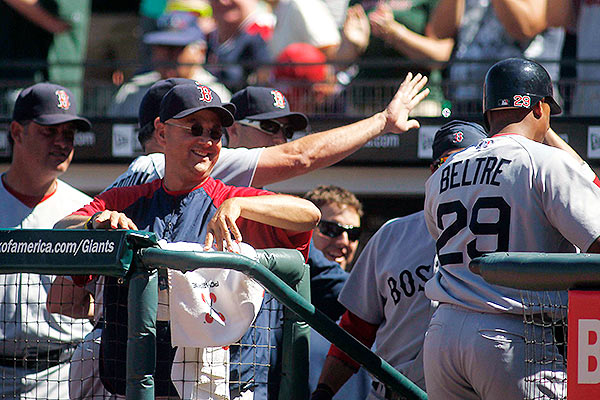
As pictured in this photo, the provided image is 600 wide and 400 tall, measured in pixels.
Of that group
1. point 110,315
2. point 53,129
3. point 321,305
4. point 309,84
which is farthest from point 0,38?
point 110,315

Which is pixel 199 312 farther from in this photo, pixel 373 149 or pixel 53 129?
pixel 373 149

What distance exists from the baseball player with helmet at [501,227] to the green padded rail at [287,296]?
14 cm

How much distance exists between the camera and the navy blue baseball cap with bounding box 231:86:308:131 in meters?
4.39

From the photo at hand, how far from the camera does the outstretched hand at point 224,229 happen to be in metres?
2.91

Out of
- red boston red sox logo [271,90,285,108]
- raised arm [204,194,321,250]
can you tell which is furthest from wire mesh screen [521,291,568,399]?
red boston red sox logo [271,90,285,108]

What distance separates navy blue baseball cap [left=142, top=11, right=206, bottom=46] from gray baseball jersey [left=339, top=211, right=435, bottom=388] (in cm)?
386

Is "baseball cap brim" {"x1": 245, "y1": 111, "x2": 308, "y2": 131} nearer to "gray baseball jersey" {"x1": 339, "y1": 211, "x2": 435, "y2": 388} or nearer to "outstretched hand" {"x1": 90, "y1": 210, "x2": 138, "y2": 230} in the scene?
"gray baseball jersey" {"x1": 339, "y1": 211, "x2": 435, "y2": 388}

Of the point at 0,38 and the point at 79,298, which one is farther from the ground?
the point at 0,38

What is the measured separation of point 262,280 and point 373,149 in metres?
3.07

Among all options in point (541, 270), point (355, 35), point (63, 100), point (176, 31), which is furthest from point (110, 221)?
point (176, 31)

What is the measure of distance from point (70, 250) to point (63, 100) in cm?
180

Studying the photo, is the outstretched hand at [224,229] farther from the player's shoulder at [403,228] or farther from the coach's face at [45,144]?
the coach's face at [45,144]

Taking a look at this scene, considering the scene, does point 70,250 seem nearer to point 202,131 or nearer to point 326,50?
point 202,131

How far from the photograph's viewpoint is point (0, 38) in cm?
785
